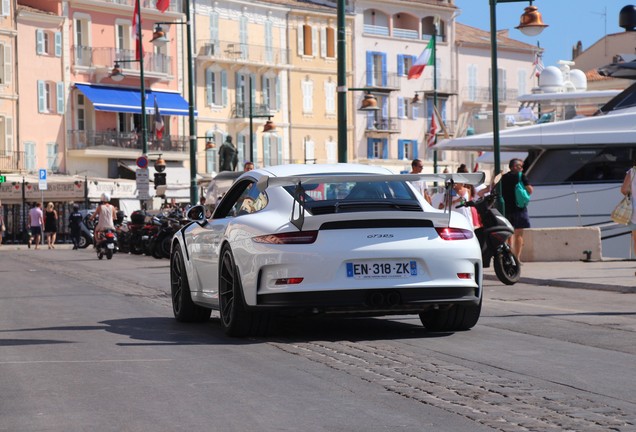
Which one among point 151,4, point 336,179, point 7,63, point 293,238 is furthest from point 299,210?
point 151,4

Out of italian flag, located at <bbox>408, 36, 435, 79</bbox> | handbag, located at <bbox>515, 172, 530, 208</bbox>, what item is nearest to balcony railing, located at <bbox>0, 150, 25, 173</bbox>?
italian flag, located at <bbox>408, 36, 435, 79</bbox>

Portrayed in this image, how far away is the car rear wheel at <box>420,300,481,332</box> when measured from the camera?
40.1 ft

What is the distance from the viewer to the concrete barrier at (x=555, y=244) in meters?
27.6

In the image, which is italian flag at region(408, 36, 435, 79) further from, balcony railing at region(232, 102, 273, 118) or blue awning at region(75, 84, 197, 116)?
balcony railing at region(232, 102, 273, 118)

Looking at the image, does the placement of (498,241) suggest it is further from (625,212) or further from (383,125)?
(383,125)

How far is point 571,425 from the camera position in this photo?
282 inches

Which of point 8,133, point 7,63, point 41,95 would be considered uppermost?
point 7,63

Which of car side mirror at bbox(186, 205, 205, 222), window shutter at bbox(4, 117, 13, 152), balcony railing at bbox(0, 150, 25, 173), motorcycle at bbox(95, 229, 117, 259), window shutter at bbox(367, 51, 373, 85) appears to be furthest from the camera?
window shutter at bbox(367, 51, 373, 85)

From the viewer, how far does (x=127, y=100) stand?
2963 inches

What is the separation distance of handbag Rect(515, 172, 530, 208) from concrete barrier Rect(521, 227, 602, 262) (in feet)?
7.18

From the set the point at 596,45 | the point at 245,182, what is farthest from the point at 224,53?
the point at 245,182

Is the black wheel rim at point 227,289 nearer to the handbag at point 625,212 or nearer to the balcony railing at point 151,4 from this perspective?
the handbag at point 625,212

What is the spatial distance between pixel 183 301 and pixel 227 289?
1.75 meters

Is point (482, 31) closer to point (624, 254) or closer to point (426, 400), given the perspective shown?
point (624, 254)
